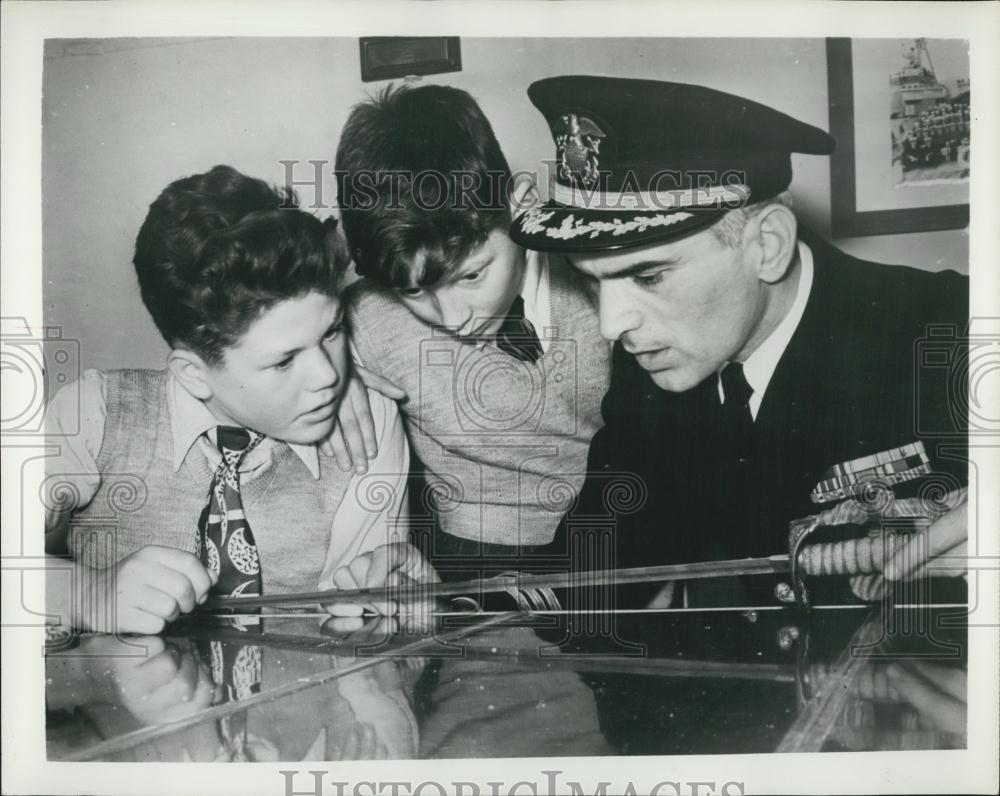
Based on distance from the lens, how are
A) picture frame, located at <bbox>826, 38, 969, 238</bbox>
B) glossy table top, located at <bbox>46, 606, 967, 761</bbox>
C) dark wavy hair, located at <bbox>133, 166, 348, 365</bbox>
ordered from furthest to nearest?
picture frame, located at <bbox>826, 38, 969, 238</bbox> < dark wavy hair, located at <bbox>133, 166, 348, 365</bbox> < glossy table top, located at <bbox>46, 606, 967, 761</bbox>

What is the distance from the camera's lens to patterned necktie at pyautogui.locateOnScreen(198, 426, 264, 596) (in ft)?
7.62

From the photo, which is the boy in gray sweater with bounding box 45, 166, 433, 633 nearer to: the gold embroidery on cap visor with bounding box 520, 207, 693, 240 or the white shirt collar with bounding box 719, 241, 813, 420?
the gold embroidery on cap visor with bounding box 520, 207, 693, 240

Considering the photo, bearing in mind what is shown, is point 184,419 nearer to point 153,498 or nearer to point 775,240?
point 153,498

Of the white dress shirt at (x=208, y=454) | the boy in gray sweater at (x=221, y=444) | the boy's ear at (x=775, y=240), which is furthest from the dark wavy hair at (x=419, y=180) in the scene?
the boy's ear at (x=775, y=240)

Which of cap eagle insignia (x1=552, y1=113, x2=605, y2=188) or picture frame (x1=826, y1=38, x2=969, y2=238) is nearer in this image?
cap eagle insignia (x1=552, y1=113, x2=605, y2=188)

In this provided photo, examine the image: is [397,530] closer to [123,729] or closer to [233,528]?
[233,528]

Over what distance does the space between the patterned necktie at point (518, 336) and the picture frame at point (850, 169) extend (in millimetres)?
771

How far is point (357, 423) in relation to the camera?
2.34 metres

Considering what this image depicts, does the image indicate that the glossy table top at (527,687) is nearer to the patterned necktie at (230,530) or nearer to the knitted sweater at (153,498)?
the patterned necktie at (230,530)

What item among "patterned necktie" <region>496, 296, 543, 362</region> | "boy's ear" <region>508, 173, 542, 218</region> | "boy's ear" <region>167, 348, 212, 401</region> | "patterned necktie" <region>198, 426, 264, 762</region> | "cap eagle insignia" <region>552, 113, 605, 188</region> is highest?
"cap eagle insignia" <region>552, 113, 605, 188</region>

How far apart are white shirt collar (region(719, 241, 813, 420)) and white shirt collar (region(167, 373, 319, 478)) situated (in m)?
1.24

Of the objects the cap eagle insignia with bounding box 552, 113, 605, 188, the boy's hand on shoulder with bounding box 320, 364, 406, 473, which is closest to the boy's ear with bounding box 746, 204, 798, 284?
the cap eagle insignia with bounding box 552, 113, 605, 188

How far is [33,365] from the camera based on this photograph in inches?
90.4

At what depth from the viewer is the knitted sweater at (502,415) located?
7.62 feet
